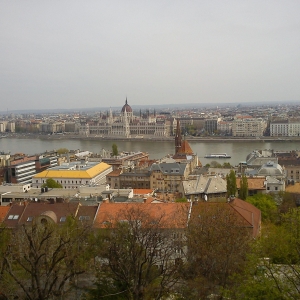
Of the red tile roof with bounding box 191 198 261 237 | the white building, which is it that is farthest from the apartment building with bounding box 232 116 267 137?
the red tile roof with bounding box 191 198 261 237

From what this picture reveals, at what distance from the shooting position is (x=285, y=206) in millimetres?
11172

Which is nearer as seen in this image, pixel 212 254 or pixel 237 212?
pixel 212 254

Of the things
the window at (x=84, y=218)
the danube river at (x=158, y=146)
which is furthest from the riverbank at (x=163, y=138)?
the window at (x=84, y=218)

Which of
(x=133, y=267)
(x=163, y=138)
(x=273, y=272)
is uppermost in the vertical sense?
(x=273, y=272)

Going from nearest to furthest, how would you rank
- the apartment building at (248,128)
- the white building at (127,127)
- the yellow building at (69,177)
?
the yellow building at (69,177)
the apartment building at (248,128)
the white building at (127,127)

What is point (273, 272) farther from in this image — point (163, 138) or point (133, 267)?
point (163, 138)

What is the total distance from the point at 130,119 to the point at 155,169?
1446 inches

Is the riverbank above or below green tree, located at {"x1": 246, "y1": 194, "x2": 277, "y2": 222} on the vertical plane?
below

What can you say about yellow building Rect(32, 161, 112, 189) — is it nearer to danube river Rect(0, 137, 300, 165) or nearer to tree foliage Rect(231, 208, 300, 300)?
tree foliage Rect(231, 208, 300, 300)

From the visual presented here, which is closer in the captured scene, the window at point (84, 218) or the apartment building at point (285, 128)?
the window at point (84, 218)

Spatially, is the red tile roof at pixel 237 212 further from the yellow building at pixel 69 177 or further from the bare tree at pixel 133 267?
the yellow building at pixel 69 177

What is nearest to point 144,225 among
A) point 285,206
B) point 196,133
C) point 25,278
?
point 25,278

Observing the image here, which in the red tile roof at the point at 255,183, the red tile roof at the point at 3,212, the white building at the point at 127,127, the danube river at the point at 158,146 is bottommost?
the danube river at the point at 158,146

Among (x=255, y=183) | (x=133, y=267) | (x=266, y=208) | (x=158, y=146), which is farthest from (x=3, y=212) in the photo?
(x=158, y=146)
